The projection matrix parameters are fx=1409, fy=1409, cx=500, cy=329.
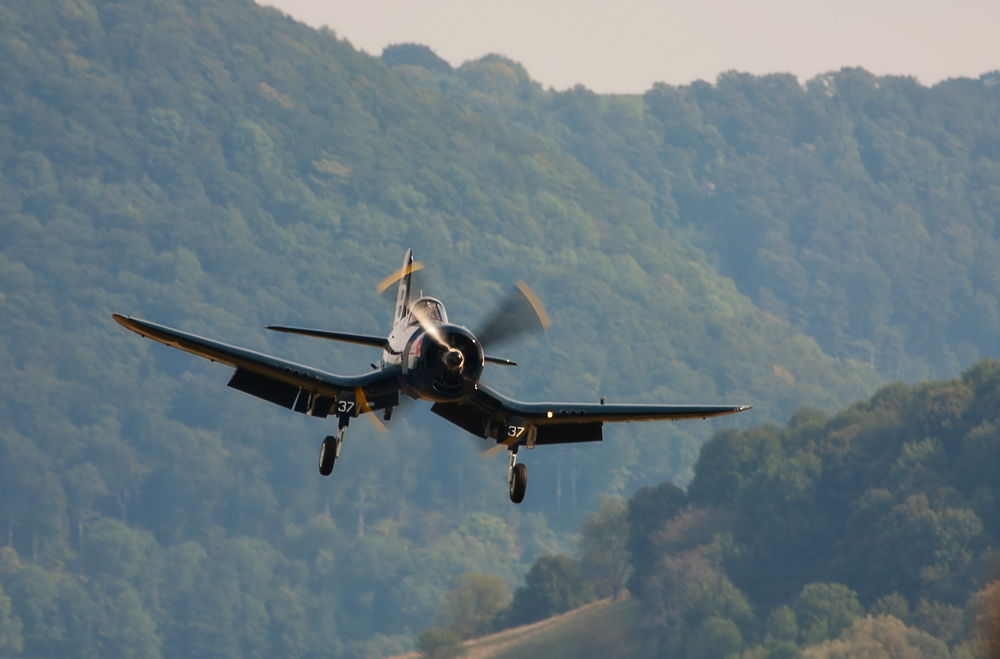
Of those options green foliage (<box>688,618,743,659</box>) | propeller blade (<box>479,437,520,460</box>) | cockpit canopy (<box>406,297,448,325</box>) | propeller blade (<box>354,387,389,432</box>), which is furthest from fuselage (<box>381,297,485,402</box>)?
green foliage (<box>688,618,743,659</box>)

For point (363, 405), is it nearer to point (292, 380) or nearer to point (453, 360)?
point (292, 380)

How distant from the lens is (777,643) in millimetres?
173375

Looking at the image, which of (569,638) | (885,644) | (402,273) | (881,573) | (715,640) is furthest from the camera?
(715,640)

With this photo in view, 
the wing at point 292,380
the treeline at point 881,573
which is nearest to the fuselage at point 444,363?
the wing at point 292,380

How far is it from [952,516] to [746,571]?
3243 centimetres

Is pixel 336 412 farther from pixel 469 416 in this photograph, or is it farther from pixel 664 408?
pixel 664 408

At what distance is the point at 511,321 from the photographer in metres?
38.3

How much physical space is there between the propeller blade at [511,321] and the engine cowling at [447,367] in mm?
1976

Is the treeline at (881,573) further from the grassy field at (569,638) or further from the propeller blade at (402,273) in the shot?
the propeller blade at (402,273)

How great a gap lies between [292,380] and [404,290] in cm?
819

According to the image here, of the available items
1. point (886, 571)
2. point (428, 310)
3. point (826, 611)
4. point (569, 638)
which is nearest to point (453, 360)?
point (428, 310)

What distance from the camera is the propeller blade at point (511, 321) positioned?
37688mm

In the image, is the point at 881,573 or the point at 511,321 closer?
the point at 511,321

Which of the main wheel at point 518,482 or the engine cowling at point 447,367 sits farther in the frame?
the main wheel at point 518,482
